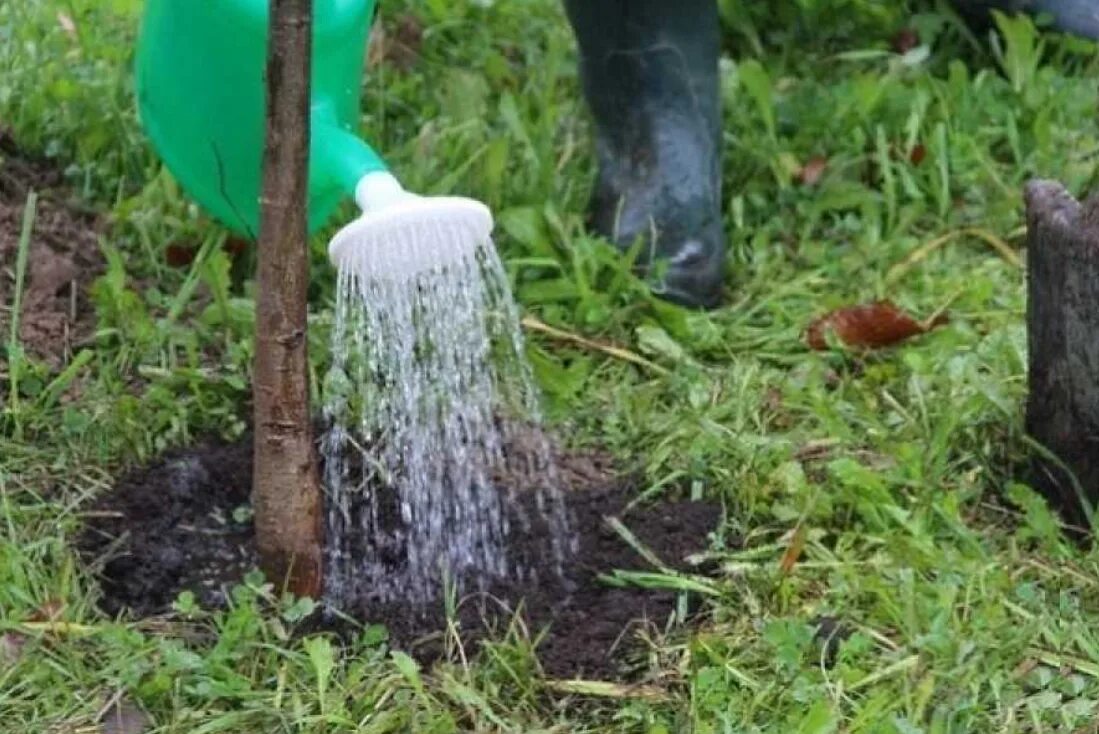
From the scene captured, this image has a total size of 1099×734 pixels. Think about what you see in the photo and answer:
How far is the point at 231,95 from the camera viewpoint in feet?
6.50

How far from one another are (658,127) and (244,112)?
637 millimetres

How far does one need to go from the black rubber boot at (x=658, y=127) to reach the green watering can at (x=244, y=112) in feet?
1.50

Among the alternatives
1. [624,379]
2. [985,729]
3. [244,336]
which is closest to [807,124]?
[624,379]

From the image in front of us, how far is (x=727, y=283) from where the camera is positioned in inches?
95.6

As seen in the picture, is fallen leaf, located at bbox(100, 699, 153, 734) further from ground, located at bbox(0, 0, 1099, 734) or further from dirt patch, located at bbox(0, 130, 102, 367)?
dirt patch, located at bbox(0, 130, 102, 367)

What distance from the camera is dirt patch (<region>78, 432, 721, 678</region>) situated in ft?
5.73

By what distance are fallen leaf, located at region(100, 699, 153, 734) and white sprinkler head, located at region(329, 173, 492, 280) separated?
41 centimetres

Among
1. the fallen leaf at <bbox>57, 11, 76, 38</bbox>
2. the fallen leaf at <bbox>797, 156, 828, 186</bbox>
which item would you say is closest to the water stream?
the fallen leaf at <bbox>797, 156, 828, 186</bbox>

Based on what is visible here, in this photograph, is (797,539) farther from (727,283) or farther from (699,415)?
(727,283)

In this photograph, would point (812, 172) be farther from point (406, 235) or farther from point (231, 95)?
point (406, 235)

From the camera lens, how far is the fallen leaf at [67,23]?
282cm

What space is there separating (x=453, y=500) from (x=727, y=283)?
0.63 meters

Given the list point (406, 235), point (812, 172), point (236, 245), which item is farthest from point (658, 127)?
point (406, 235)

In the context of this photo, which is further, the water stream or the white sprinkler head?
the water stream
